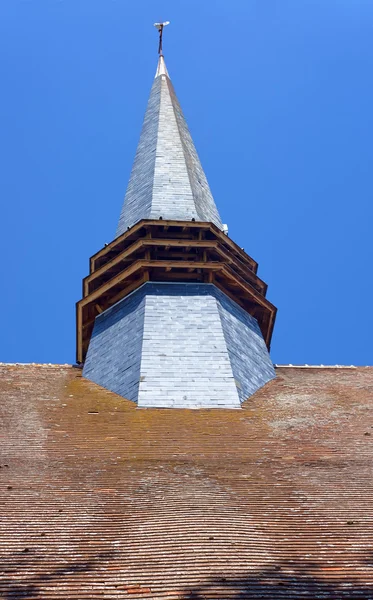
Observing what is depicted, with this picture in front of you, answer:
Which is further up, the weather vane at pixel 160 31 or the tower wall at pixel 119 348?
the weather vane at pixel 160 31

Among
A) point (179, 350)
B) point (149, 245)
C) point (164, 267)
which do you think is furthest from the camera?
point (149, 245)

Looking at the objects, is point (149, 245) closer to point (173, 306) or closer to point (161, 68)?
point (173, 306)

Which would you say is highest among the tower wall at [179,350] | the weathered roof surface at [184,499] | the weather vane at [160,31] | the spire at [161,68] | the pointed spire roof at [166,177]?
the weather vane at [160,31]

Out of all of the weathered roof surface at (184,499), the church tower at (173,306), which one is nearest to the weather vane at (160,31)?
the church tower at (173,306)

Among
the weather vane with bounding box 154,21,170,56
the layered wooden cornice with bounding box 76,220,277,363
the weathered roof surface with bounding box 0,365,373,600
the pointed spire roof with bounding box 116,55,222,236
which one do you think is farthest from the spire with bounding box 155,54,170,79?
the weathered roof surface with bounding box 0,365,373,600

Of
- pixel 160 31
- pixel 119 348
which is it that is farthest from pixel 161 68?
pixel 119 348

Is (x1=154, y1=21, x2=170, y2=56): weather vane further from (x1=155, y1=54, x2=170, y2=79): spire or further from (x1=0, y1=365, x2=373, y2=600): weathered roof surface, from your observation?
(x1=0, y1=365, x2=373, y2=600): weathered roof surface

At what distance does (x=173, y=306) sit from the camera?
1744 centimetres

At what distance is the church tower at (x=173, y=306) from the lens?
14648 millimetres

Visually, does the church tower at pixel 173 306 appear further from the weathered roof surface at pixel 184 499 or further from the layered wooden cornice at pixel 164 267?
the weathered roof surface at pixel 184 499

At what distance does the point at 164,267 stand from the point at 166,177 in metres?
5.51

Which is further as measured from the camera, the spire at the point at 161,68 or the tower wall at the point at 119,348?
the spire at the point at 161,68

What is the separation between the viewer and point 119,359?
1600 cm

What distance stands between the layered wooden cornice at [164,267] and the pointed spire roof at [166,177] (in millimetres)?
1049
